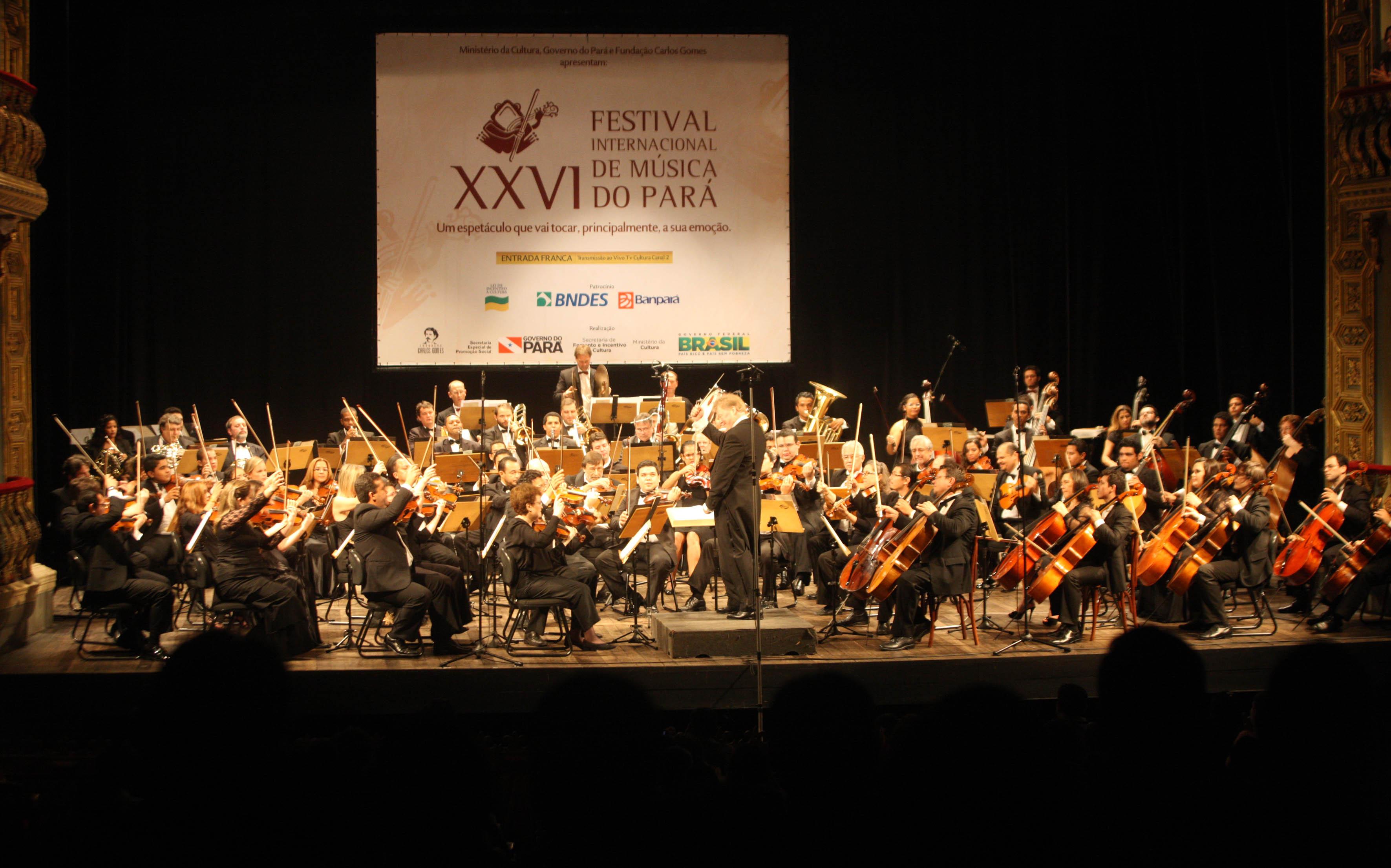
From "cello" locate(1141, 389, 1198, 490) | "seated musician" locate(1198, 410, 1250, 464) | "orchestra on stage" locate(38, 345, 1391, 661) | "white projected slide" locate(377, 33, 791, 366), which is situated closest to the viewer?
"orchestra on stage" locate(38, 345, 1391, 661)

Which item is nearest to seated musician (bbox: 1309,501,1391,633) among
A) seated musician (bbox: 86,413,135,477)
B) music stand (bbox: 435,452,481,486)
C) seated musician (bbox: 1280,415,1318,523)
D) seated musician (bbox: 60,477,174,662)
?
seated musician (bbox: 1280,415,1318,523)

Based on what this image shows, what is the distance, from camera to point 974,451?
9039 millimetres

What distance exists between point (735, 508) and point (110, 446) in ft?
17.7

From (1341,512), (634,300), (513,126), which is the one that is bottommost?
(1341,512)

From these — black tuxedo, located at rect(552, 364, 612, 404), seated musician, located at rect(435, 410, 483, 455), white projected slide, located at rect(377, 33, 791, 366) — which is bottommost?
seated musician, located at rect(435, 410, 483, 455)

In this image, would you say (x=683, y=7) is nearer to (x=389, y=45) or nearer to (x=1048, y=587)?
(x=389, y=45)

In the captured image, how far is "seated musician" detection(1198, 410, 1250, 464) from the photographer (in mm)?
9500

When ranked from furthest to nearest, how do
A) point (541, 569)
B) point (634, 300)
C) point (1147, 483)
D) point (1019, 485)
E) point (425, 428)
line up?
point (634, 300), point (425, 428), point (1147, 483), point (1019, 485), point (541, 569)

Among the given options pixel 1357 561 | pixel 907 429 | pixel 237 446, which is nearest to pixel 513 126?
pixel 237 446

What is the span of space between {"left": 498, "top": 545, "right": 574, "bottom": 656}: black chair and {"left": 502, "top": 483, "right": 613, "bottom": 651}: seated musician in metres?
0.03

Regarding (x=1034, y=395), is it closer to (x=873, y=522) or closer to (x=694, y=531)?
(x=873, y=522)

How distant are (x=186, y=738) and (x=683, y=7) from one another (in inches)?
466

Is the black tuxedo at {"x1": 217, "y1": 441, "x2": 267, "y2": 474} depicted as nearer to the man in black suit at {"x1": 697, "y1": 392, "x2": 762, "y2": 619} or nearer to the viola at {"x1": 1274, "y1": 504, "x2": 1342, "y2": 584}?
the man in black suit at {"x1": 697, "y1": 392, "x2": 762, "y2": 619}

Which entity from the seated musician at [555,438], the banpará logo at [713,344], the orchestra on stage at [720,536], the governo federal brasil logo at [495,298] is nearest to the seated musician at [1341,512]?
the orchestra on stage at [720,536]
